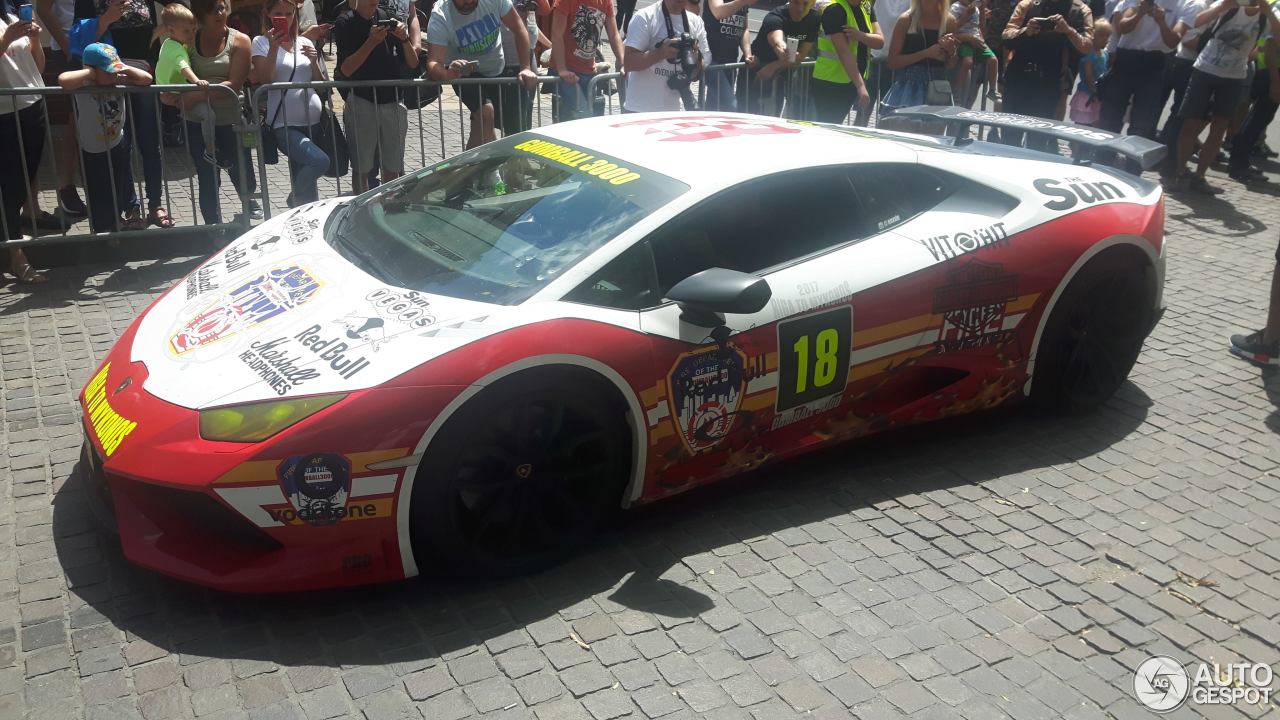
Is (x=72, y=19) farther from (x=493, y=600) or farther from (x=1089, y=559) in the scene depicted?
(x=1089, y=559)

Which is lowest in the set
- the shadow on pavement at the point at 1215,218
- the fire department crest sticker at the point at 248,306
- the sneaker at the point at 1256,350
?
the sneaker at the point at 1256,350

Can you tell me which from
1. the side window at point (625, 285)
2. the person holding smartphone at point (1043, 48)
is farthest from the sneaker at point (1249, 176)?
the side window at point (625, 285)

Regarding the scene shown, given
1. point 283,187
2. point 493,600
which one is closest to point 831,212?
point 493,600

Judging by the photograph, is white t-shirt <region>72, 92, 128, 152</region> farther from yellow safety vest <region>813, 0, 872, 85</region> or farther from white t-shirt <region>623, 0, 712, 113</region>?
yellow safety vest <region>813, 0, 872, 85</region>

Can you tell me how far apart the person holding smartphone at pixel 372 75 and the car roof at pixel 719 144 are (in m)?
3.05

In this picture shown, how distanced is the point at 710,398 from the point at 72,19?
7.76 m

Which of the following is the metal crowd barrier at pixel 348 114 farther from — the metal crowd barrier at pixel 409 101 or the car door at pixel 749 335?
the car door at pixel 749 335

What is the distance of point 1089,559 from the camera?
14.5ft

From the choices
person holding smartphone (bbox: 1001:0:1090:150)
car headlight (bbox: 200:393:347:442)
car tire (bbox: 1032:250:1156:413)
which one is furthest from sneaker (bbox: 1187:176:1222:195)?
car headlight (bbox: 200:393:347:442)

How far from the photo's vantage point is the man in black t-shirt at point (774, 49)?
30.2 ft

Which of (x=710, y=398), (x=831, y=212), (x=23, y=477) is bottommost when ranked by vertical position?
(x=23, y=477)

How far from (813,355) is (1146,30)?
24.7ft

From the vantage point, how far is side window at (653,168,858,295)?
4371mm
